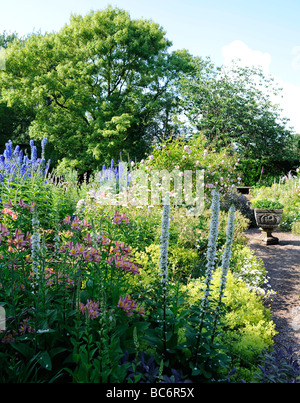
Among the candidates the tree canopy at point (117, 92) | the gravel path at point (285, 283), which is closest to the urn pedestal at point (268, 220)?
the gravel path at point (285, 283)

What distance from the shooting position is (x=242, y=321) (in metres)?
3.18

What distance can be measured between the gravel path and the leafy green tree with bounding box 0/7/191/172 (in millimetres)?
10569

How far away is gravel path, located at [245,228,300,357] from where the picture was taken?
343 cm

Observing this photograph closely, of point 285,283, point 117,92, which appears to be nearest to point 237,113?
point 117,92

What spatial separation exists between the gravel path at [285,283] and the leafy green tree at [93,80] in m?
10.6

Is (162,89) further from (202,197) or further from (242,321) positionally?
(242,321)

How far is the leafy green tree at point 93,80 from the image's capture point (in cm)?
1641

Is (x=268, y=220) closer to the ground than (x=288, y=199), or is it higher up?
closer to the ground

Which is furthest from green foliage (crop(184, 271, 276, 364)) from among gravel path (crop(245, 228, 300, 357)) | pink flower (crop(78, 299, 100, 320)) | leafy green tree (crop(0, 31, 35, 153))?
leafy green tree (crop(0, 31, 35, 153))

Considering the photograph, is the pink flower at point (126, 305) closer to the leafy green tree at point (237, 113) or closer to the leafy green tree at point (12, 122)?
the leafy green tree at point (237, 113)

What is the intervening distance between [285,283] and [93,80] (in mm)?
15750

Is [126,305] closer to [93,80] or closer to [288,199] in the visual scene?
[288,199]

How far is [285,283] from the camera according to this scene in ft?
15.7
